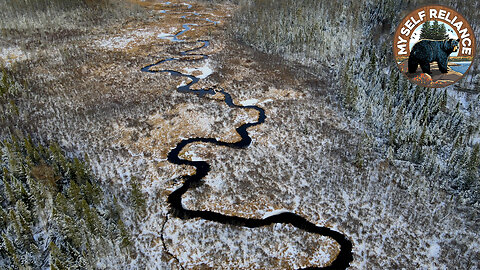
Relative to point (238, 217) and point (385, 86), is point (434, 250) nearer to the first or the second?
point (238, 217)

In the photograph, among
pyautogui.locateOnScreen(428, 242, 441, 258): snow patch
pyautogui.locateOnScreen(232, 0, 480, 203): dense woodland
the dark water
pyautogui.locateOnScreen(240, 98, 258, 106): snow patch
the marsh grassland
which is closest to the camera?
pyautogui.locateOnScreen(428, 242, 441, 258): snow patch

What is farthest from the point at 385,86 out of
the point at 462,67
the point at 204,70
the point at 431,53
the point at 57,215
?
the point at 57,215

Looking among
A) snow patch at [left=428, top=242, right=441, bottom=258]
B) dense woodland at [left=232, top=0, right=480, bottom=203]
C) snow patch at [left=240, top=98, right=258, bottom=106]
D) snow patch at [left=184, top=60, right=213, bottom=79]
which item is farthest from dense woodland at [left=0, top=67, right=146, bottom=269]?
snow patch at [left=184, top=60, right=213, bottom=79]

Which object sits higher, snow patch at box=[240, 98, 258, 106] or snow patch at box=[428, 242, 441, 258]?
snow patch at box=[240, 98, 258, 106]

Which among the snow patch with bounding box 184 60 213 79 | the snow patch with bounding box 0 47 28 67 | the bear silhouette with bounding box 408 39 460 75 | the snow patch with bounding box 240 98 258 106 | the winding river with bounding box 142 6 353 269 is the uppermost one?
the bear silhouette with bounding box 408 39 460 75

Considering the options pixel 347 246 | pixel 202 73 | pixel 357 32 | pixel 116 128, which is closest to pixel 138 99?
pixel 116 128

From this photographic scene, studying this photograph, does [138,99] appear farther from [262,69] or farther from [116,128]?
[262,69]

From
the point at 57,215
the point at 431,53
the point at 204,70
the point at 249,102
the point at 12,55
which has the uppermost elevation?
the point at 431,53

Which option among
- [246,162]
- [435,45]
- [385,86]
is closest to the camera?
[435,45]

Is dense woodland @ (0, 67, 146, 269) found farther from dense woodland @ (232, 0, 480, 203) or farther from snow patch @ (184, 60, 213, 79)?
snow patch @ (184, 60, 213, 79)
